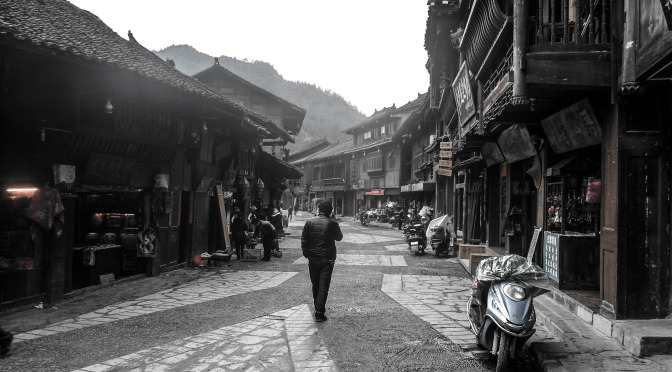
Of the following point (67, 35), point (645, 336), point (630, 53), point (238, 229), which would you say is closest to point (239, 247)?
point (238, 229)

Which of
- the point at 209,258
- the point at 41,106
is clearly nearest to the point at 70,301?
the point at 41,106

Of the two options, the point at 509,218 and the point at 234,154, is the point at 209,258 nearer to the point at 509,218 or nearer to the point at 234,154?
the point at 234,154

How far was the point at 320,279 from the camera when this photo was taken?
775 centimetres

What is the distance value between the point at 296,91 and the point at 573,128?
284 ft

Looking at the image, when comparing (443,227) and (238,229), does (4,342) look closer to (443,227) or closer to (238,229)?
(238,229)

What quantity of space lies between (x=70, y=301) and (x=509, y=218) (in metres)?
10.1

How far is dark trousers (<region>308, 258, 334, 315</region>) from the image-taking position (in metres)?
7.65

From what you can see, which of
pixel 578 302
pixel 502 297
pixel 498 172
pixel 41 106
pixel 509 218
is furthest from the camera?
pixel 498 172

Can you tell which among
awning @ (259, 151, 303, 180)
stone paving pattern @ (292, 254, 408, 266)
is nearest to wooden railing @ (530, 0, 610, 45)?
stone paving pattern @ (292, 254, 408, 266)

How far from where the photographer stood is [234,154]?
17.0m

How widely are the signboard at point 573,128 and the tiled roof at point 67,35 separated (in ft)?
24.0

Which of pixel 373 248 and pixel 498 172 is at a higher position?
pixel 498 172

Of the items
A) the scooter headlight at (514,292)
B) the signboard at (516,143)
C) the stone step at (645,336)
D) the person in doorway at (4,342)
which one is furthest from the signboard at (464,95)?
the person in doorway at (4,342)

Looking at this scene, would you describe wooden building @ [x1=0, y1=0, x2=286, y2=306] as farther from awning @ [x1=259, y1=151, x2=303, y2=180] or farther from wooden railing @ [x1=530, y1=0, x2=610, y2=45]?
awning @ [x1=259, y1=151, x2=303, y2=180]
